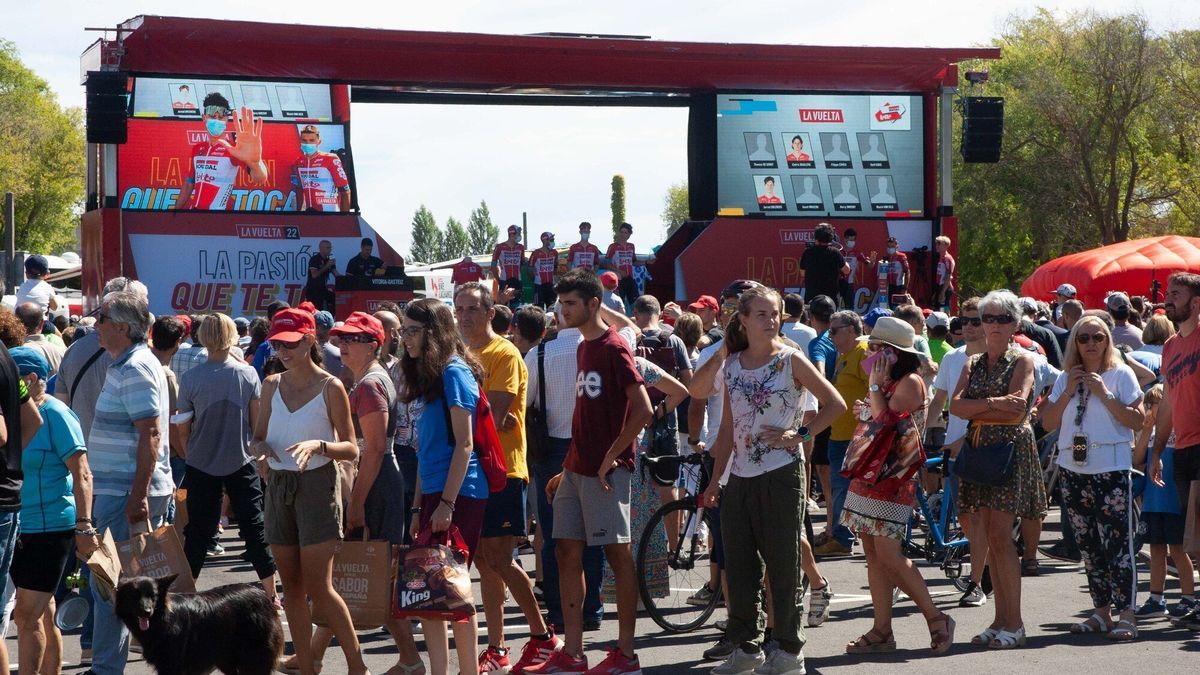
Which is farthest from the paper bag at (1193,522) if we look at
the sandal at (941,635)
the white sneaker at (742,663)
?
the white sneaker at (742,663)

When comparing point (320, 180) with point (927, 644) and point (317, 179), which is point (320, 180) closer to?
point (317, 179)

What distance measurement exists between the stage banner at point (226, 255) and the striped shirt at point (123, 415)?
13815 mm

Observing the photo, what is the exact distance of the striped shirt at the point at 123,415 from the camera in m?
6.54

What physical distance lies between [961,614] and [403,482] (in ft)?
11.4

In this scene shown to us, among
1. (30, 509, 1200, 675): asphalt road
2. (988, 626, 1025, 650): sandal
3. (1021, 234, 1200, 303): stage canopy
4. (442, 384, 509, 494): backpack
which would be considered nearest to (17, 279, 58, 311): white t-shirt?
(30, 509, 1200, 675): asphalt road

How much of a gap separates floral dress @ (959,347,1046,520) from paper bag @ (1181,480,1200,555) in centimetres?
81

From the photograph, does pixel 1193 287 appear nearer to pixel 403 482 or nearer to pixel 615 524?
pixel 615 524

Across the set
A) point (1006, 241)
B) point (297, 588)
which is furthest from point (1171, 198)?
point (297, 588)

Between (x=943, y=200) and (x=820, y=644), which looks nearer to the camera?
(x=820, y=644)

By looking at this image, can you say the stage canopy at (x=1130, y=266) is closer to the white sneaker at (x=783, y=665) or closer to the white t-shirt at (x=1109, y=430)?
the white t-shirt at (x=1109, y=430)

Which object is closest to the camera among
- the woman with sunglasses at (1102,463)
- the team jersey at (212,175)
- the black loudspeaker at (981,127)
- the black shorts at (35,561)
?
the black shorts at (35,561)

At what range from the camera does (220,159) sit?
2061cm

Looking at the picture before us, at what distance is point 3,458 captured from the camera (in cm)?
529

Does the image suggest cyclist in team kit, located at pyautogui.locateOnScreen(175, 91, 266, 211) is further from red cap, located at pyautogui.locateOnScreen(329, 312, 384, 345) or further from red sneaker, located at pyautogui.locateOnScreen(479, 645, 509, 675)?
red sneaker, located at pyautogui.locateOnScreen(479, 645, 509, 675)
